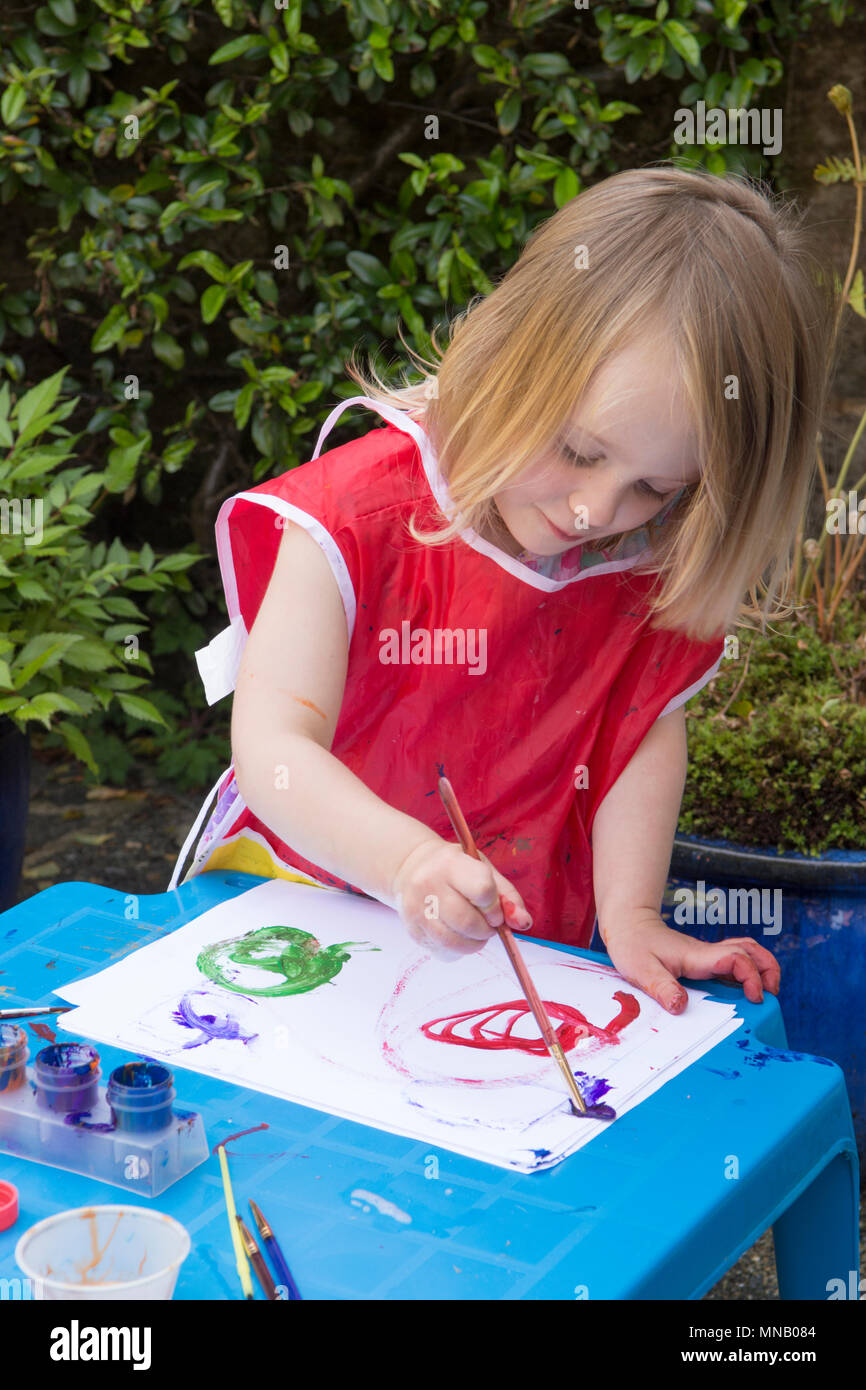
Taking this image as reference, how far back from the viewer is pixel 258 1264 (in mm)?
767

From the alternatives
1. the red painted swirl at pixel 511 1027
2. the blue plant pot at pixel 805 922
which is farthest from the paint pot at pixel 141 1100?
the blue plant pot at pixel 805 922

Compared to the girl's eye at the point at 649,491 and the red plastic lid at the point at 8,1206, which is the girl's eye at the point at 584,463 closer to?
the girl's eye at the point at 649,491

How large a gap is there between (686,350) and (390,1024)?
1.83 feet

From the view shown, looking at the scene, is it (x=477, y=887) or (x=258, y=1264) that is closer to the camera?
(x=258, y=1264)

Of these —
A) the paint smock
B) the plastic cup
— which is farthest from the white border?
the plastic cup

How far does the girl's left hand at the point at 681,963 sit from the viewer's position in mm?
1113

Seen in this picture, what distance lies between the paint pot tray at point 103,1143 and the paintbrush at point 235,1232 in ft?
0.05

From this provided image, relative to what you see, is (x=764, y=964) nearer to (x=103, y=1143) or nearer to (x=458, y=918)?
(x=458, y=918)

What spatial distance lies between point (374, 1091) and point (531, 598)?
0.54 metres

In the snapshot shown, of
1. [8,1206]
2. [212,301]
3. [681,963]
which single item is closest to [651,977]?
[681,963]

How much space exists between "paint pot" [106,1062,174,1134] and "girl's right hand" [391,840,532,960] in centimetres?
21

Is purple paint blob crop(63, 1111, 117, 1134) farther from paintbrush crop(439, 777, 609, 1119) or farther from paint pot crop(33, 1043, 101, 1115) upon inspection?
paintbrush crop(439, 777, 609, 1119)

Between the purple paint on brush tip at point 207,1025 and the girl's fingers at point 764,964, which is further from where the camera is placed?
the girl's fingers at point 764,964

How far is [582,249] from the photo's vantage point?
113cm
